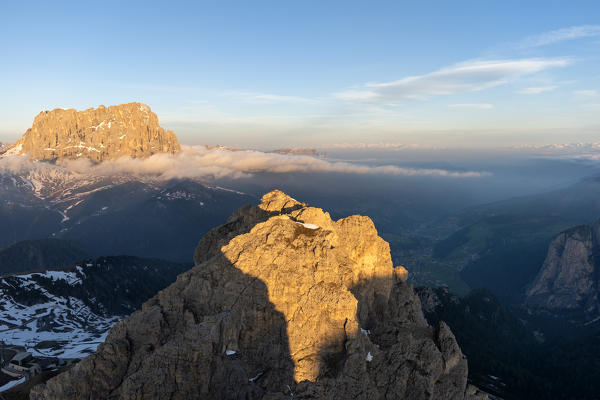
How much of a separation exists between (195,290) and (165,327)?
27.5ft

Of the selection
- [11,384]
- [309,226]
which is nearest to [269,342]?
[309,226]

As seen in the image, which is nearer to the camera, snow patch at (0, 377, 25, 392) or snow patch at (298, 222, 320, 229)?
snow patch at (298, 222, 320, 229)

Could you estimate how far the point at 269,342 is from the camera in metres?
65.4

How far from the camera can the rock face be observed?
2140 inches

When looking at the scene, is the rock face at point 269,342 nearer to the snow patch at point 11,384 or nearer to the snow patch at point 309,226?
the snow patch at point 309,226

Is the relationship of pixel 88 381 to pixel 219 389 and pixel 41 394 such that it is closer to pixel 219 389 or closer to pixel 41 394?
pixel 41 394

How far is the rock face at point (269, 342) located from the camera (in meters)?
54.3

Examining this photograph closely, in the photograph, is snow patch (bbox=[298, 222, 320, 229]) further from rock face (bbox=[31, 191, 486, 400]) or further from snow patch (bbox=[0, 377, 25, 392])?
snow patch (bbox=[0, 377, 25, 392])

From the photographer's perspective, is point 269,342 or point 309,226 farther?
point 309,226

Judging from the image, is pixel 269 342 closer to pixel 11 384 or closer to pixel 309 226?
pixel 309 226

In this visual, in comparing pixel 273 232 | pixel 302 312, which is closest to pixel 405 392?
pixel 302 312

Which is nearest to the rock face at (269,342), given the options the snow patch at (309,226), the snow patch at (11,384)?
the snow patch at (309,226)

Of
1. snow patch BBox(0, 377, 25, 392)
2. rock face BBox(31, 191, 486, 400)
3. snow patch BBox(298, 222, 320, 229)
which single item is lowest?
snow patch BBox(0, 377, 25, 392)

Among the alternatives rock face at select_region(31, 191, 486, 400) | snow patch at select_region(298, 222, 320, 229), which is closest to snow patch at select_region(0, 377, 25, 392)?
rock face at select_region(31, 191, 486, 400)
